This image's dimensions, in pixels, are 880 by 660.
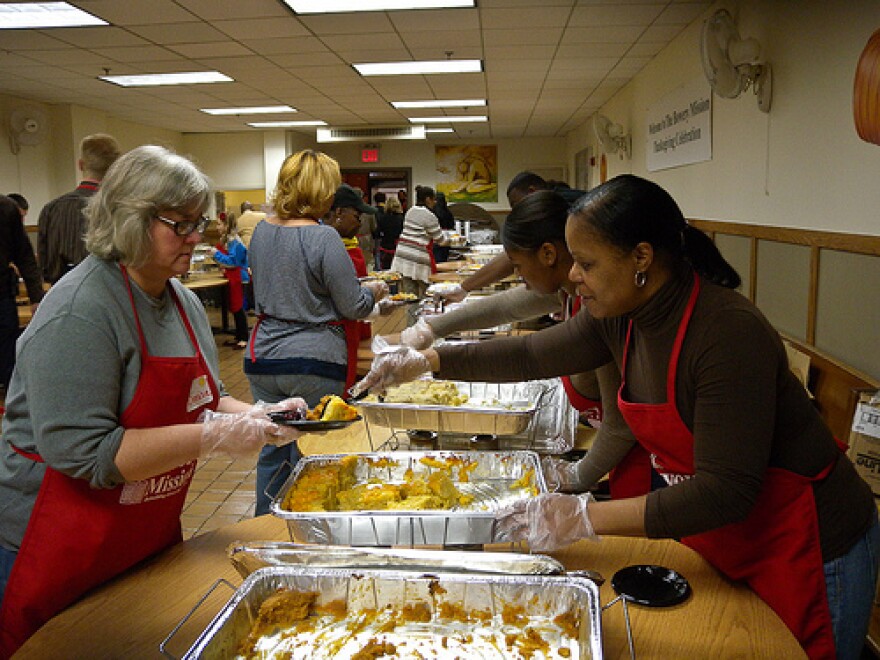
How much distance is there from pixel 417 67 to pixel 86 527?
261 inches

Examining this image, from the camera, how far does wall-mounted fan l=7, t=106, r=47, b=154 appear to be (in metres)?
8.54

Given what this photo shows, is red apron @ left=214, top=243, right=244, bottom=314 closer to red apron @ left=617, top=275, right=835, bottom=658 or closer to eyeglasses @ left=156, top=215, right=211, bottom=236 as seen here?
eyeglasses @ left=156, top=215, right=211, bottom=236

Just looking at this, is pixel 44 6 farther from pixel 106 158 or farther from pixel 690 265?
pixel 690 265

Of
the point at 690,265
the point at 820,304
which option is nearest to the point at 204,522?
the point at 690,265

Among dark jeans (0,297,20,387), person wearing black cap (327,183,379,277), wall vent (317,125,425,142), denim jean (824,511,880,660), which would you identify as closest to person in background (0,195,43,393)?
dark jeans (0,297,20,387)

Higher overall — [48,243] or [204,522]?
[48,243]

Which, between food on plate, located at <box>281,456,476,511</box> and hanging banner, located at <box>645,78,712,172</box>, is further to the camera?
hanging banner, located at <box>645,78,712,172</box>

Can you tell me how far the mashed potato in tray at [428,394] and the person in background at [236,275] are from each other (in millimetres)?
5359

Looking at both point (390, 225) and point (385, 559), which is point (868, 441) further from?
point (390, 225)

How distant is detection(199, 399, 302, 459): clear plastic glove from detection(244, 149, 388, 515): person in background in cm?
104

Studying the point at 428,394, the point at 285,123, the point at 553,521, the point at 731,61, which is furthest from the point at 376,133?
the point at 553,521

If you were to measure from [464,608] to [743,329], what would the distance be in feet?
2.21

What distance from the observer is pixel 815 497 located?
1307 mm

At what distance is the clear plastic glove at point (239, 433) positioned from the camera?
54.9 inches
